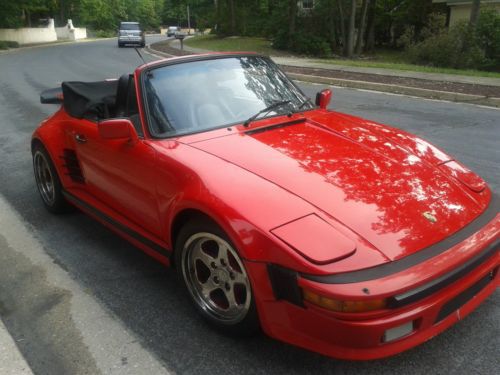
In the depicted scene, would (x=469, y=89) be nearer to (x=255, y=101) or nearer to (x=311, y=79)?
(x=311, y=79)

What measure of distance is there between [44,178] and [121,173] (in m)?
1.74

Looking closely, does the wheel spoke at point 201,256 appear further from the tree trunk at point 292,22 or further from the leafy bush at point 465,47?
the tree trunk at point 292,22

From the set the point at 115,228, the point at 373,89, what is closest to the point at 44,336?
the point at 115,228

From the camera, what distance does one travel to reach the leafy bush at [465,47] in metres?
19.4

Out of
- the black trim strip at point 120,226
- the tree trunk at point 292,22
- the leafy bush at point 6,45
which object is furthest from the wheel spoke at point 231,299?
the leafy bush at point 6,45

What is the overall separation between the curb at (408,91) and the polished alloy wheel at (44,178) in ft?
28.5

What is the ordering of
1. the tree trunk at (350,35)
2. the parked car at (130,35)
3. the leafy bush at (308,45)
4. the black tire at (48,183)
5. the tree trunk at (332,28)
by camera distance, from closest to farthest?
1. the black tire at (48,183)
2. the tree trunk at (350,35)
3. the leafy bush at (308,45)
4. the tree trunk at (332,28)
5. the parked car at (130,35)

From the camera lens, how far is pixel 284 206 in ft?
8.19

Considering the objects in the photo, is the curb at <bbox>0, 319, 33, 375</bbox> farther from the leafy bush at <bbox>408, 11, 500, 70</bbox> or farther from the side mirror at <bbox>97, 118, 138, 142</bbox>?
the leafy bush at <bbox>408, 11, 500, 70</bbox>

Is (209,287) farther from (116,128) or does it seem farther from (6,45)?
(6,45)

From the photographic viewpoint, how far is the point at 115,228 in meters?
3.68

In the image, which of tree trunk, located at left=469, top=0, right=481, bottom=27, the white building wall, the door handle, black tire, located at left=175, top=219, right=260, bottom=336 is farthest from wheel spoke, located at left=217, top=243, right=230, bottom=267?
the white building wall

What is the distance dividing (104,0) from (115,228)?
286 feet

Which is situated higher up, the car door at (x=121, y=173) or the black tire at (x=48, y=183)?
the car door at (x=121, y=173)
